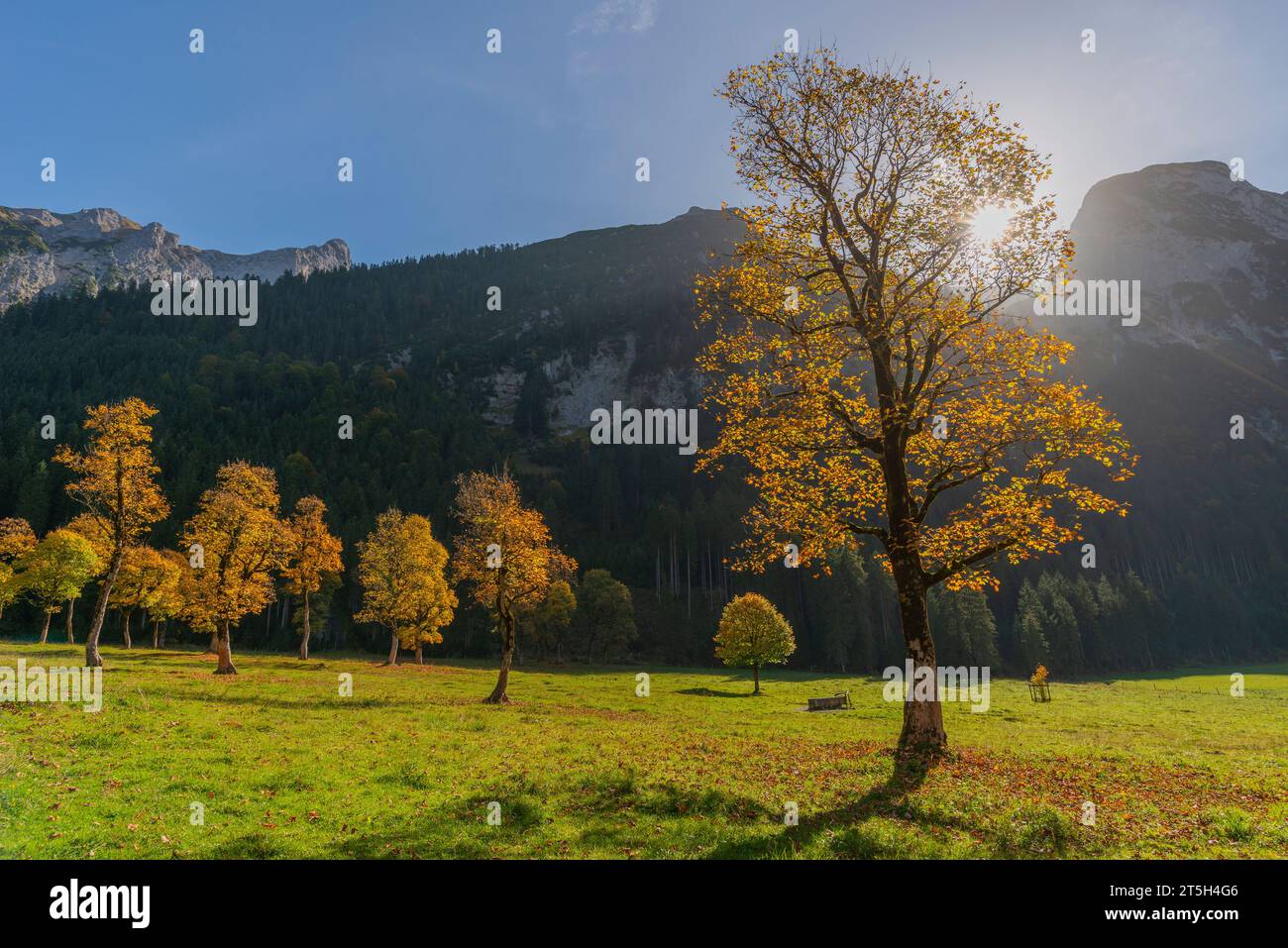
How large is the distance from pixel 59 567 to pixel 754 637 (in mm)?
78257

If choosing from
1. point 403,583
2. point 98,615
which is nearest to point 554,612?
point 403,583

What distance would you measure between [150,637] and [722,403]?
115 meters

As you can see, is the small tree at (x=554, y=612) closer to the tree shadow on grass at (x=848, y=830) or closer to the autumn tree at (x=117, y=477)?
the autumn tree at (x=117, y=477)

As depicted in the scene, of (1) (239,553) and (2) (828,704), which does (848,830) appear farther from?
(1) (239,553)

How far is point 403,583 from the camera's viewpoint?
62.4 meters

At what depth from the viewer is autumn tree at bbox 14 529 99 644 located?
211 feet

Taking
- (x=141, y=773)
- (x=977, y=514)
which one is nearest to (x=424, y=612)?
(x=141, y=773)

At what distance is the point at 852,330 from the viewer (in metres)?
19.1

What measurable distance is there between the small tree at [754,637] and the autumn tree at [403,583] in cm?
3135

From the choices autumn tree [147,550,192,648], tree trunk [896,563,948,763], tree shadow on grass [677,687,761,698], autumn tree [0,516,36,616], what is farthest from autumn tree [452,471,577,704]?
autumn tree [0,516,36,616]

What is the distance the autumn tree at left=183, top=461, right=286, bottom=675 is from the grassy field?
17.6 metres
